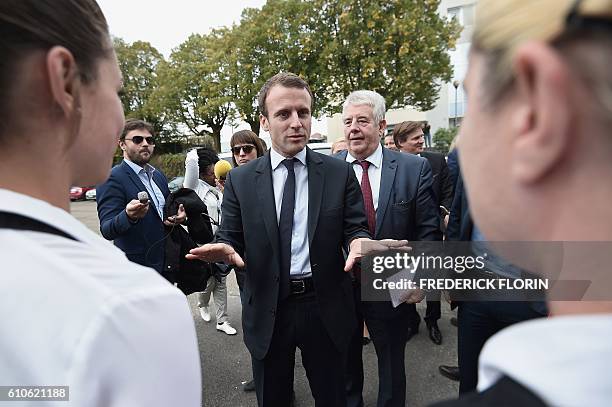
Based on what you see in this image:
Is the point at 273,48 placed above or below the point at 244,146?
above

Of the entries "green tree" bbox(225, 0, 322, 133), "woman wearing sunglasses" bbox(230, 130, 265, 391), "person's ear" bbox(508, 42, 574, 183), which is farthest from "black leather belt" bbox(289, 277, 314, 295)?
"green tree" bbox(225, 0, 322, 133)


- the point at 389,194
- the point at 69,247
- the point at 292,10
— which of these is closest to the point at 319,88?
the point at 292,10

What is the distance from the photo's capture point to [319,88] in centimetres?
1623

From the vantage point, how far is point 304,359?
7.22 ft

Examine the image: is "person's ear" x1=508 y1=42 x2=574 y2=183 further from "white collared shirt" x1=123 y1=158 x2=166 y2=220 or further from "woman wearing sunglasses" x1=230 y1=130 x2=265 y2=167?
"woman wearing sunglasses" x1=230 y1=130 x2=265 y2=167

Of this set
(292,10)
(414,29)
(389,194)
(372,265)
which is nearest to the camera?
(372,265)

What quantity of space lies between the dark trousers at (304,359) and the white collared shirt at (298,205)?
192 millimetres

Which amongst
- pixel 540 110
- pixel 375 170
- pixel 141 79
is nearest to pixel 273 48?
pixel 375 170

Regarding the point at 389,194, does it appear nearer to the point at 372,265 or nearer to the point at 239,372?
the point at 372,265

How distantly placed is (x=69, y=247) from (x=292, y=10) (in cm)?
1758

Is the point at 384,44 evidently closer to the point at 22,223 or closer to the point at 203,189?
the point at 203,189

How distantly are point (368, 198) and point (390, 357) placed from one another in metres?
1.19

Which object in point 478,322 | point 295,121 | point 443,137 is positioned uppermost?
point 295,121

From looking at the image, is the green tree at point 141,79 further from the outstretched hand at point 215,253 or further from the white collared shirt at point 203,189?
the outstretched hand at point 215,253
